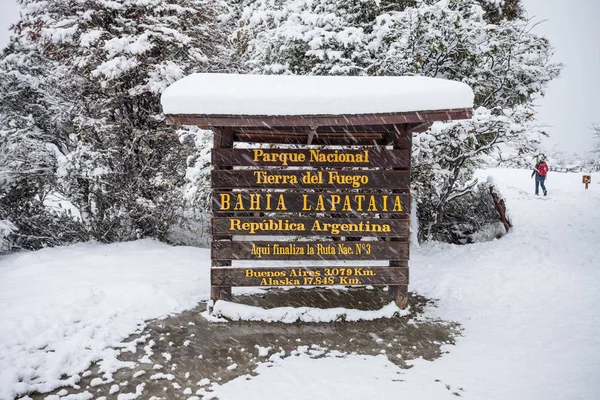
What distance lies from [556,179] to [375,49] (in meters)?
20.7

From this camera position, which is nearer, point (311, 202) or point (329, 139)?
point (311, 202)

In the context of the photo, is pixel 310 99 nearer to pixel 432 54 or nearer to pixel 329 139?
pixel 329 139

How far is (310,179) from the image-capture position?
253 inches

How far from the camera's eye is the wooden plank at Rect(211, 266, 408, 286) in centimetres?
639

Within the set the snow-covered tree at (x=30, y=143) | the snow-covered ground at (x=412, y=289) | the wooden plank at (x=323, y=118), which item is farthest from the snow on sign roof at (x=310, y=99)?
the snow-covered tree at (x=30, y=143)

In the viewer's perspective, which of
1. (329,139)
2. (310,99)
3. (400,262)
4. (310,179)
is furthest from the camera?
(329,139)

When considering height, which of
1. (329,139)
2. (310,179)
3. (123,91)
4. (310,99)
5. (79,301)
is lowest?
(79,301)

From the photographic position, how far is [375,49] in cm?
1016

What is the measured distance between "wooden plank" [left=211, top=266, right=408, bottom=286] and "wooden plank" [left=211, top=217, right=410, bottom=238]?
0.60 meters

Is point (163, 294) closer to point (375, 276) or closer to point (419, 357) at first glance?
point (375, 276)

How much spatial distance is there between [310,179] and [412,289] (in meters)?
3.56

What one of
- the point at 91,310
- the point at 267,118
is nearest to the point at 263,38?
the point at 267,118

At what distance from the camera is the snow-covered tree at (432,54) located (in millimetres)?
9062

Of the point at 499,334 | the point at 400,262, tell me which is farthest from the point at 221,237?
the point at 499,334
